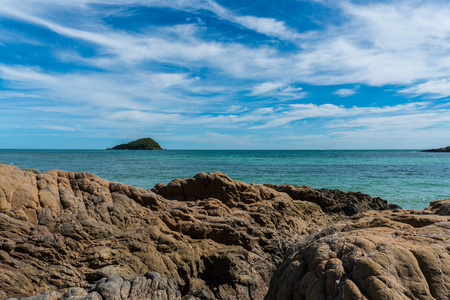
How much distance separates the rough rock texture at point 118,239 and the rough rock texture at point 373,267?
8.67ft

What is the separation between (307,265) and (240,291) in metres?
3.11

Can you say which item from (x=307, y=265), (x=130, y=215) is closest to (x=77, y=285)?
(x=130, y=215)

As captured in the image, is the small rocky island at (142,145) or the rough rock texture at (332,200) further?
the small rocky island at (142,145)

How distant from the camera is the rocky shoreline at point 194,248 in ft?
13.0

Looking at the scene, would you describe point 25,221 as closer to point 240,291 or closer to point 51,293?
point 51,293

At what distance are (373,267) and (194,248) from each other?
5.00 m

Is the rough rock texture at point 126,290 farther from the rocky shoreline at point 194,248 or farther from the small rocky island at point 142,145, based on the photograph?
the small rocky island at point 142,145

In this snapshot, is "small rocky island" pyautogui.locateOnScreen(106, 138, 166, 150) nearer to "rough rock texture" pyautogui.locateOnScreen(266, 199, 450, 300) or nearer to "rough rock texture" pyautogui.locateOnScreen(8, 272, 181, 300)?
"rough rock texture" pyautogui.locateOnScreen(8, 272, 181, 300)

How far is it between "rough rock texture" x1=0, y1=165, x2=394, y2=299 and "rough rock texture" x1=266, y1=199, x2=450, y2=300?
2643mm

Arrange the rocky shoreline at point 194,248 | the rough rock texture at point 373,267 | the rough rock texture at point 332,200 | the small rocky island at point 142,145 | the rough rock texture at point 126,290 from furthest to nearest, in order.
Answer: the small rocky island at point 142,145, the rough rock texture at point 332,200, the rough rock texture at point 126,290, the rocky shoreline at point 194,248, the rough rock texture at point 373,267

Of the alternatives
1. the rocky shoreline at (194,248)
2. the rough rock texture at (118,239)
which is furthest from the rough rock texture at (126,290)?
the rough rock texture at (118,239)

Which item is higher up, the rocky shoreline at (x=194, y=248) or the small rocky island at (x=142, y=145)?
the small rocky island at (x=142, y=145)

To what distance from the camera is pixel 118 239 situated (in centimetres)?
718

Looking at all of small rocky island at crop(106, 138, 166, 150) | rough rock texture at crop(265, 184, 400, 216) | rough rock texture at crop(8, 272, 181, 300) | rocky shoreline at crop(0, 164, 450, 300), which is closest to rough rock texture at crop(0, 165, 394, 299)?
rocky shoreline at crop(0, 164, 450, 300)
